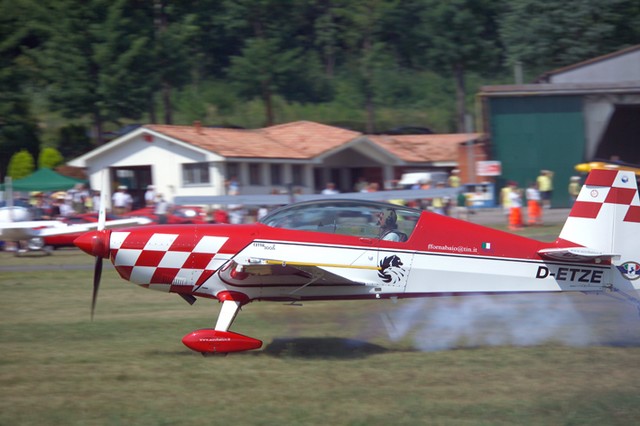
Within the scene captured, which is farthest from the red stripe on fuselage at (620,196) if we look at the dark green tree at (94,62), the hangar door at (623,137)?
the dark green tree at (94,62)

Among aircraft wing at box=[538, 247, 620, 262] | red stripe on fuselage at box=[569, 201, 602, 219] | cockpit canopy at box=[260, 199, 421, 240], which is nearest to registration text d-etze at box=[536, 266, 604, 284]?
aircraft wing at box=[538, 247, 620, 262]

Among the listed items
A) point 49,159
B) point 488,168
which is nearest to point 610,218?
point 488,168

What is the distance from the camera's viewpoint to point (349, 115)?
197 ft

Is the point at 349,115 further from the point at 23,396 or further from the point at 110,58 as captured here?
the point at 23,396

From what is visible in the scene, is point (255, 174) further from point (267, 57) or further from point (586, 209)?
point (586, 209)

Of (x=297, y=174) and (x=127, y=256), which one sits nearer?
(x=127, y=256)

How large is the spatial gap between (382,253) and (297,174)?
28.9 meters

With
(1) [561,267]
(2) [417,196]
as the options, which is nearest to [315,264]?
(1) [561,267]

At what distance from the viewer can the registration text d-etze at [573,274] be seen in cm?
906

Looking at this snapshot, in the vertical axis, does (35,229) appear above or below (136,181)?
below

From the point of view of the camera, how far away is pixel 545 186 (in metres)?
31.3

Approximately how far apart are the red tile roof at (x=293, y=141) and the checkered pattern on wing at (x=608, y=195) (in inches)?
974

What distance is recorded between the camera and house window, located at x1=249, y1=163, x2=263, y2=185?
1371 inches

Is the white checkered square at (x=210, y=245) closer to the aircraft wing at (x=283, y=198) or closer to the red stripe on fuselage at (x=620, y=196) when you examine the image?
the red stripe on fuselage at (x=620, y=196)
